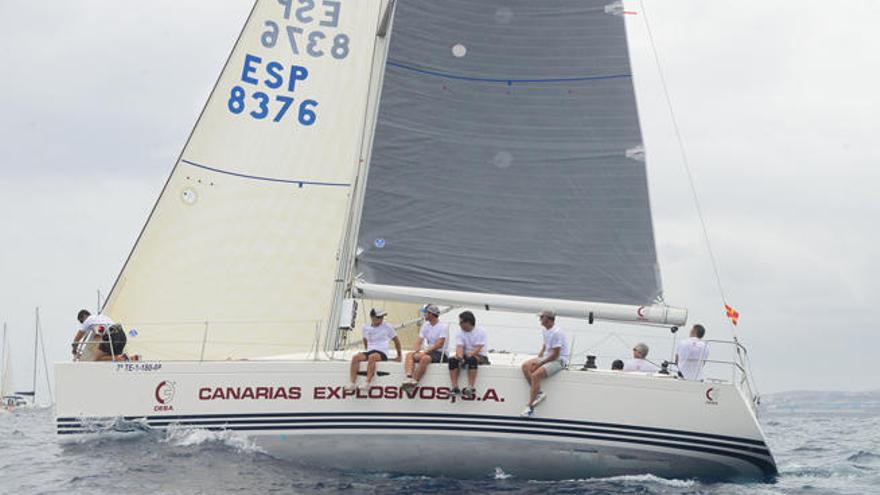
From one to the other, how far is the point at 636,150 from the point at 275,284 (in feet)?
17.7

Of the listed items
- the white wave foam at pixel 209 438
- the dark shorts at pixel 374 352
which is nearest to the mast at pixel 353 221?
the dark shorts at pixel 374 352

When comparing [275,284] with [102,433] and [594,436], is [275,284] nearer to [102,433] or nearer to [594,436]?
[102,433]

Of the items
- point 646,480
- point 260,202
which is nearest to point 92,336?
point 260,202

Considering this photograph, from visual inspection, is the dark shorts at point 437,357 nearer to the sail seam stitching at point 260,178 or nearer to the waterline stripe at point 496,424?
the waterline stripe at point 496,424

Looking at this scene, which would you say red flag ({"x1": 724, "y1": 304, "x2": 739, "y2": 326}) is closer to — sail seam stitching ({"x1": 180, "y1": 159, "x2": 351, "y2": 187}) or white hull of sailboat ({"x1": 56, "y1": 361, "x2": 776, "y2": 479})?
white hull of sailboat ({"x1": 56, "y1": 361, "x2": 776, "y2": 479})

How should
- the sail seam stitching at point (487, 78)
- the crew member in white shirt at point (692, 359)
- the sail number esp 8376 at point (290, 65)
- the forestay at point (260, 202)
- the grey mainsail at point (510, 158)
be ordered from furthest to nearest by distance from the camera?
the sail number esp 8376 at point (290, 65) → the forestay at point (260, 202) → the sail seam stitching at point (487, 78) → the grey mainsail at point (510, 158) → the crew member in white shirt at point (692, 359)

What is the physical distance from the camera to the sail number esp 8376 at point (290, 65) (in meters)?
16.6

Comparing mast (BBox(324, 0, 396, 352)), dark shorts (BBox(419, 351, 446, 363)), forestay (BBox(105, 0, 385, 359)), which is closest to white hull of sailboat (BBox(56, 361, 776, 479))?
dark shorts (BBox(419, 351, 446, 363))

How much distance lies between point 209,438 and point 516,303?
12.4 ft

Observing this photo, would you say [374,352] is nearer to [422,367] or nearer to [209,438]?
[422,367]

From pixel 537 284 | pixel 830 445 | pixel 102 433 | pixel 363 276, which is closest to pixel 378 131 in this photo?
pixel 363 276

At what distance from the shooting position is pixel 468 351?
1308 cm

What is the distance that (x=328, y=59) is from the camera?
1706cm

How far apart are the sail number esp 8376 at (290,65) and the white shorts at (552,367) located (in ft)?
19.2
